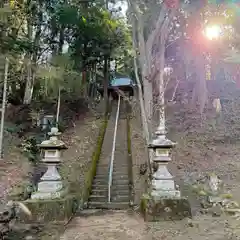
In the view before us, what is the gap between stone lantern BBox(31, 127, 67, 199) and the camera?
16.7 feet

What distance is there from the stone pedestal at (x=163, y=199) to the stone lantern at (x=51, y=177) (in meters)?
1.81

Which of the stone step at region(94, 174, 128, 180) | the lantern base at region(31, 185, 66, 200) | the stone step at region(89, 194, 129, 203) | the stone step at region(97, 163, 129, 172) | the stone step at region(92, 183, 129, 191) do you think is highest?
the stone step at region(97, 163, 129, 172)

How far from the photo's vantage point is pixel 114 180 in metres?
7.22

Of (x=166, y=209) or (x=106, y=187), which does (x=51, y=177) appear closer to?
(x=106, y=187)

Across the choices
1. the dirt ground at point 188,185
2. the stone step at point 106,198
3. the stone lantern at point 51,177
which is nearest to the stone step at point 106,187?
the stone step at point 106,198

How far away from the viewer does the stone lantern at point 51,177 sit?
5.08 m

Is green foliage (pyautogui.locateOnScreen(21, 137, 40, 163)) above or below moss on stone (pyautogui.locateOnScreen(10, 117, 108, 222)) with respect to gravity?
above

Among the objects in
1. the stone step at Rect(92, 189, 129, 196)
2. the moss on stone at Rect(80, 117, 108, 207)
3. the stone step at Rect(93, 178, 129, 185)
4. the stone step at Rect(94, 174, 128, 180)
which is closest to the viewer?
the moss on stone at Rect(80, 117, 108, 207)

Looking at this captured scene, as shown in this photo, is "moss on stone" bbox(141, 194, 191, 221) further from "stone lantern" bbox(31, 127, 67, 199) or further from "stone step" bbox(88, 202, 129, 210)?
"stone lantern" bbox(31, 127, 67, 199)

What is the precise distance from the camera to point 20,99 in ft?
40.7

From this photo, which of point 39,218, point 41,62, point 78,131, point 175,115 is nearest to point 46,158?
point 39,218

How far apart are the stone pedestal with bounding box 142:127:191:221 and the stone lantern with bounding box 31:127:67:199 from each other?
1.81 meters

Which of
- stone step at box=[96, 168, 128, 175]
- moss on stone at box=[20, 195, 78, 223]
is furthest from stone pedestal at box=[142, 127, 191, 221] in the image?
stone step at box=[96, 168, 128, 175]

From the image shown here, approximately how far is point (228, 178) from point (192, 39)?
6842 mm
